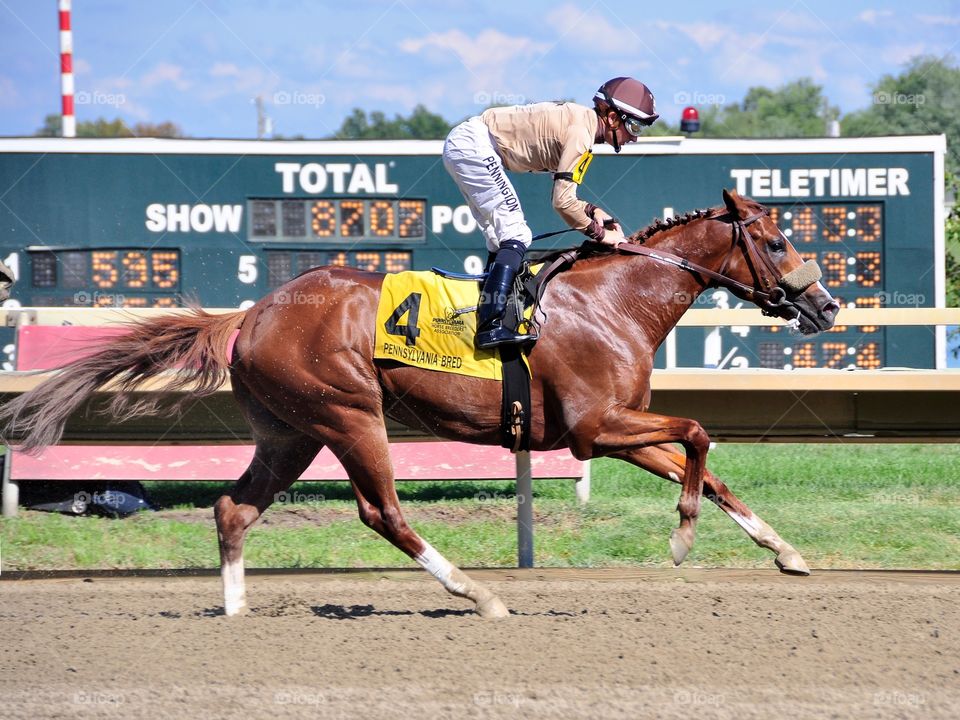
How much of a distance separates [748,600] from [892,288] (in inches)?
234

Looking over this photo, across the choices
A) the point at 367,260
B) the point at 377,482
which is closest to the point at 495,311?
the point at 377,482

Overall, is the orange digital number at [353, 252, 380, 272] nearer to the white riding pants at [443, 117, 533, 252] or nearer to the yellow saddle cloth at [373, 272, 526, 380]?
the white riding pants at [443, 117, 533, 252]

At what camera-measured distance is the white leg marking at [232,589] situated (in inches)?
199

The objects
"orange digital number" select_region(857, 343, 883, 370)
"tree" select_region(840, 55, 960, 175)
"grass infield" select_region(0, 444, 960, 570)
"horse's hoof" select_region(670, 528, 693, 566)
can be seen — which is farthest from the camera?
"tree" select_region(840, 55, 960, 175)

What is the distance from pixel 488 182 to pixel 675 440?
1407 mm

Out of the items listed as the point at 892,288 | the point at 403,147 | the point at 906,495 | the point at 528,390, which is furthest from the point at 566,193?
the point at 892,288

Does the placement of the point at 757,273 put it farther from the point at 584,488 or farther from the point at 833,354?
the point at 833,354

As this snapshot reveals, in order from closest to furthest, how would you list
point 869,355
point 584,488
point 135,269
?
1. point 584,488
2. point 135,269
3. point 869,355

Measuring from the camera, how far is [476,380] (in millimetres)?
4941

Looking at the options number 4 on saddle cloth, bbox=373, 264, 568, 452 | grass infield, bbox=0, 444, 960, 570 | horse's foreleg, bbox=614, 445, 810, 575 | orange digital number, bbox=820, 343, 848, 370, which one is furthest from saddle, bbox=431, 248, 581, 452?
orange digital number, bbox=820, 343, 848, 370

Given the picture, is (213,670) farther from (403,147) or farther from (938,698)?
(403,147)

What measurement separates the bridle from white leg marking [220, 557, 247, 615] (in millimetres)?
2265

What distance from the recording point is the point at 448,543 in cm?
675

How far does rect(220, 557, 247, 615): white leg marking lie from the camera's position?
5.06 meters
